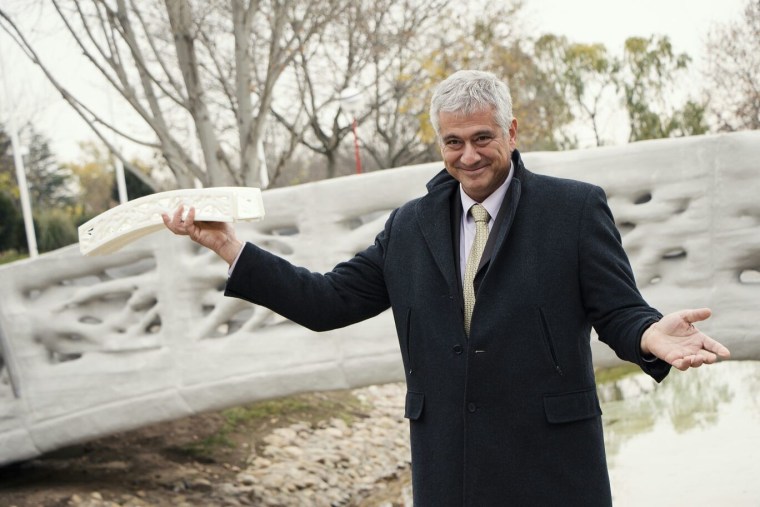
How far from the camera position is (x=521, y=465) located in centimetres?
258

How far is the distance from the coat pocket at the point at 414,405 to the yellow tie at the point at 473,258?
26cm

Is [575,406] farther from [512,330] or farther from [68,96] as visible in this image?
[68,96]

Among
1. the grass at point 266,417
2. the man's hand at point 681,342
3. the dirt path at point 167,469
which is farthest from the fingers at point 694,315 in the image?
the grass at point 266,417

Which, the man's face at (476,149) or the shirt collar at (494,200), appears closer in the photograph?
the man's face at (476,149)

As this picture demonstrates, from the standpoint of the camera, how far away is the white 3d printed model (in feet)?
9.22

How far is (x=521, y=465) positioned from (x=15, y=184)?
29335 mm

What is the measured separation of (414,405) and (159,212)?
1.03 metres

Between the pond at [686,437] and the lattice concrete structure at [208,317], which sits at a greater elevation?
the lattice concrete structure at [208,317]

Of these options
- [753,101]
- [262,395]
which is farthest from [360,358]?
[753,101]

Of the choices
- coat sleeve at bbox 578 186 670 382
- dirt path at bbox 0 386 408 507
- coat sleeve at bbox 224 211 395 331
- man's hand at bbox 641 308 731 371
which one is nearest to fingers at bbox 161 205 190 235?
coat sleeve at bbox 224 211 395 331

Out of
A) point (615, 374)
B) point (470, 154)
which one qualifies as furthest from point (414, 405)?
point (615, 374)

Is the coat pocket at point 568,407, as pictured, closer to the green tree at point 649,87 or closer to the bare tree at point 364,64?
the bare tree at point 364,64

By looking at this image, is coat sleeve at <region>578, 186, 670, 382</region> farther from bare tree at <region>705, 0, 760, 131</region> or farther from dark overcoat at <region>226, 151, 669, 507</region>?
bare tree at <region>705, 0, 760, 131</region>

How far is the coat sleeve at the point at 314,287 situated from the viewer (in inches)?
111
